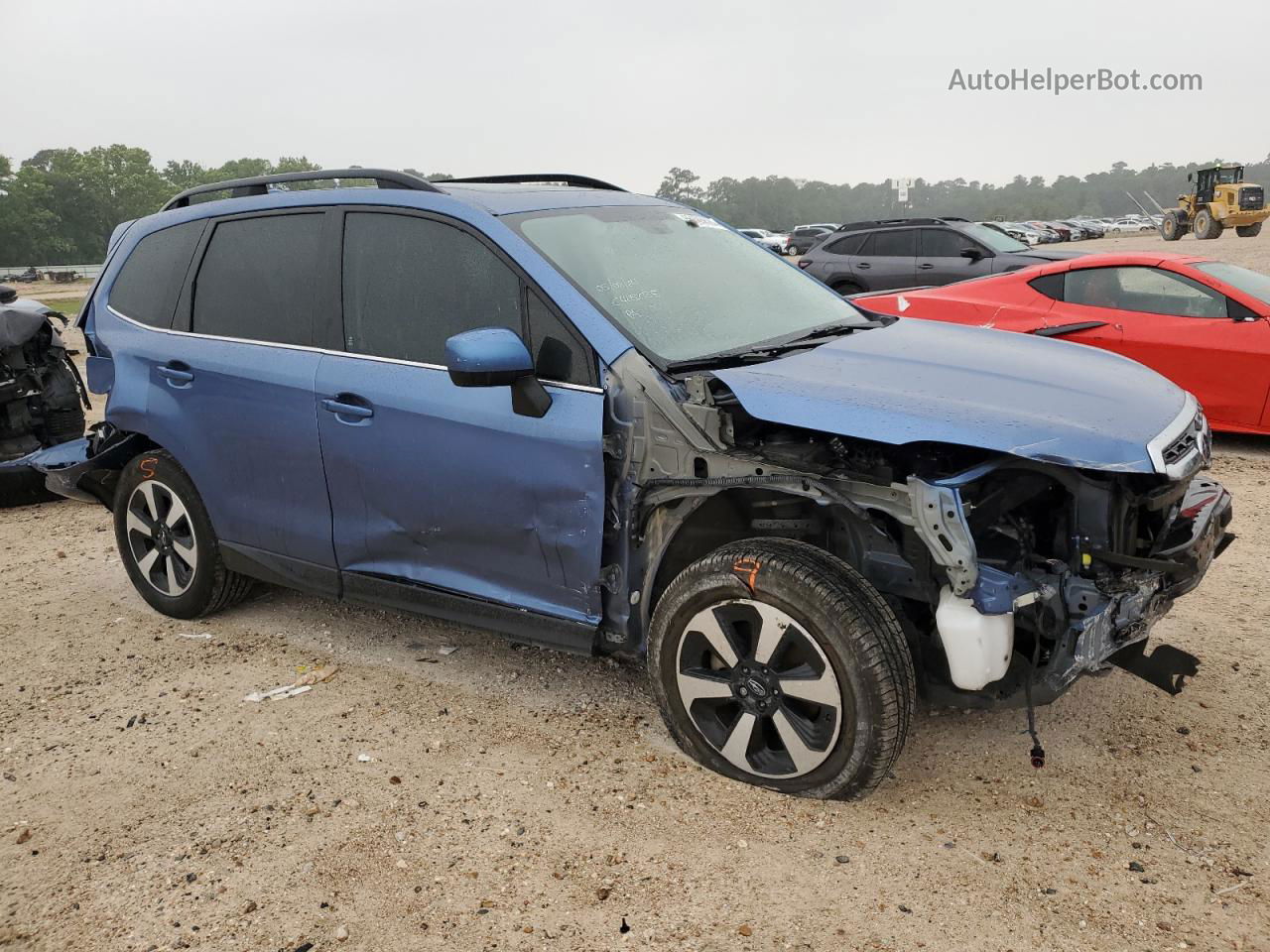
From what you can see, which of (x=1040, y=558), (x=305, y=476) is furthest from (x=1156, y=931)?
(x=305, y=476)

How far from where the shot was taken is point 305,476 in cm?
420

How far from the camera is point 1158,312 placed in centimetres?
759

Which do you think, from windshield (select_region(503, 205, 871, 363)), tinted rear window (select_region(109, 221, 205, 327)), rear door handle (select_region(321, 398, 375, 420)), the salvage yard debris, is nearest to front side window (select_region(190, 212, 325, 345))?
tinted rear window (select_region(109, 221, 205, 327))

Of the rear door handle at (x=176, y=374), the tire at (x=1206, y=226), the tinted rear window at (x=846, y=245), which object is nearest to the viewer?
the rear door handle at (x=176, y=374)

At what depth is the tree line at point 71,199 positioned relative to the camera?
112 m

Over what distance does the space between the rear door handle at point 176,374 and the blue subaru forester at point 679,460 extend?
3cm

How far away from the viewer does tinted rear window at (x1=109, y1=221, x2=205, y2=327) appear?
4789 millimetres

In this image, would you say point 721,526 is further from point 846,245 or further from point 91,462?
point 846,245

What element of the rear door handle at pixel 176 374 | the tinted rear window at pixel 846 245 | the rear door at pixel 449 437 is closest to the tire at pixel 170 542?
the rear door handle at pixel 176 374

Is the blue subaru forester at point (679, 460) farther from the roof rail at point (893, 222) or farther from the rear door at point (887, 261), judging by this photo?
the roof rail at point (893, 222)

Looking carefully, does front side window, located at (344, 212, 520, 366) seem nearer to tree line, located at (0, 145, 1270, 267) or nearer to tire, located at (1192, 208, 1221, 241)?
tire, located at (1192, 208, 1221, 241)

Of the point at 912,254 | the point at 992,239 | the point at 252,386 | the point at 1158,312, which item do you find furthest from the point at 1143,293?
the point at 912,254

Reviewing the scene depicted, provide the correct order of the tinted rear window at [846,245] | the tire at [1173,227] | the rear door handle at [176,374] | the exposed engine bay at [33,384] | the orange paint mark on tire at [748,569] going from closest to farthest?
the orange paint mark on tire at [748,569] < the rear door handle at [176,374] < the exposed engine bay at [33,384] < the tinted rear window at [846,245] < the tire at [1173,227]

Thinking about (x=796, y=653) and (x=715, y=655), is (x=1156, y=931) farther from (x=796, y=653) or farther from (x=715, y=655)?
(x=715, y=655)
